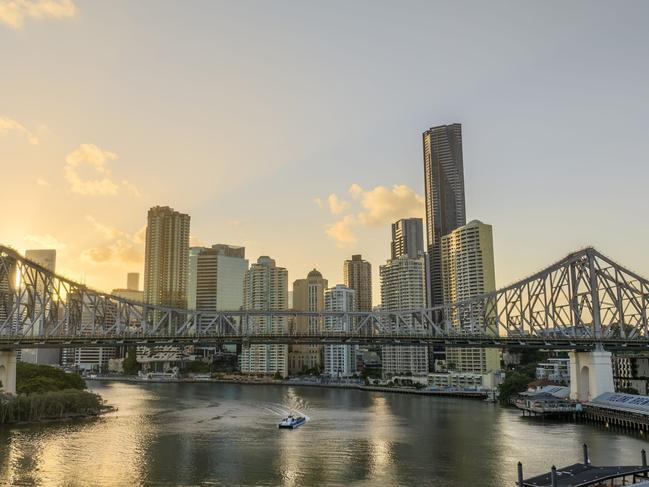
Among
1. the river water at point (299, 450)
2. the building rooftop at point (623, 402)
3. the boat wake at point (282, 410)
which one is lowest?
the boat wake at point (282, 410)

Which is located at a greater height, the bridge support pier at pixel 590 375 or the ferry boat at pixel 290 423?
the bridge support pier at pixel 590 375

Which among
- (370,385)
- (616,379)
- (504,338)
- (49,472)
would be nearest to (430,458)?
(49,472)

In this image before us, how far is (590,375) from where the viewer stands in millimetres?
82938

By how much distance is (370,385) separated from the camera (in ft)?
552

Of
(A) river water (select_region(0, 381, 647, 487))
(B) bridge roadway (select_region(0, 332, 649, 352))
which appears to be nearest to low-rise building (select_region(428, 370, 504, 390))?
(B) bridge roadway (select_region(0, 332, 649, 352))

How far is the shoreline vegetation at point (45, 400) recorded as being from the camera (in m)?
69.0

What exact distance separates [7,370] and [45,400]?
8007mm

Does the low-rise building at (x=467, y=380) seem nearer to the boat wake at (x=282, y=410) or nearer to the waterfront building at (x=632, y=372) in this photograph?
the waterfront building at (x=632, y=372)

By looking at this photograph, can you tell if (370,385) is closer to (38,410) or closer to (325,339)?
(325,339)

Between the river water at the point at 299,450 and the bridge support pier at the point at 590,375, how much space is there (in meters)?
10.2

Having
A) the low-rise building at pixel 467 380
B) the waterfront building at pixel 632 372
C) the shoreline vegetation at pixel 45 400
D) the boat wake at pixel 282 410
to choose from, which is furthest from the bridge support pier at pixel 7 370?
the low-rise building at pixel 467 380

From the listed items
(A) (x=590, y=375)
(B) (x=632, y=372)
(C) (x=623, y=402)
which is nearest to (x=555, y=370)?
(B) (x=632, y=372)

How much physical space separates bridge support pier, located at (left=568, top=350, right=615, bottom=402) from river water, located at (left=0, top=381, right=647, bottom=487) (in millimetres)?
10196

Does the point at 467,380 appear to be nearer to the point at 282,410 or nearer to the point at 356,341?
the point at 282,410
